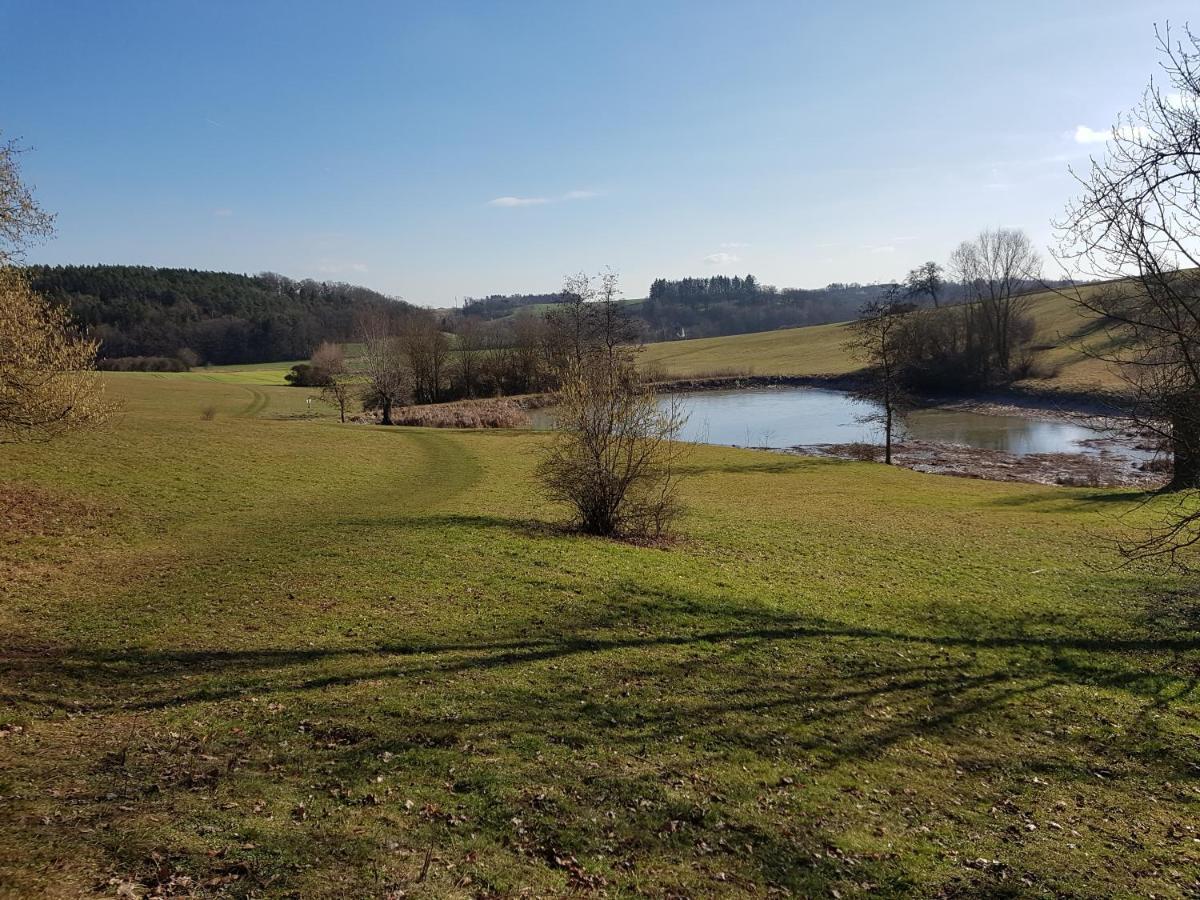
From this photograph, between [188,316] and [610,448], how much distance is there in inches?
4400

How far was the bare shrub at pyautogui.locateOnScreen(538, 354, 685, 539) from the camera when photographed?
713 inches

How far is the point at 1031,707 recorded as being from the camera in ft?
32.9

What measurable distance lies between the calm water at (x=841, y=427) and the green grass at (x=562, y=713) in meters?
34.7

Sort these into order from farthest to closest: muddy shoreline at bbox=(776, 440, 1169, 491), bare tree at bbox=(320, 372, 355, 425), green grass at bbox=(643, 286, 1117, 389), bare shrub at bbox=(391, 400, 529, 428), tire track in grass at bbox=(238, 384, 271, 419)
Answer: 1. green grass at bbox=(643, 286, 1117, 389)
2. bare tree at bbox=(320, 372, 355, 425)
3. tire track in grass at bbox=(238, 384, 271, 419)
4. bare shrub at bbox=(391, 400, 529, 428)
5. muddy shoreline at bbox=(776, 440, 1169, 491)

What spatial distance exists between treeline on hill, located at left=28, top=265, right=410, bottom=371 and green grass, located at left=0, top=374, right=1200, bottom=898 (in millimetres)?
84390

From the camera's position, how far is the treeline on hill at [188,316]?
318 feet

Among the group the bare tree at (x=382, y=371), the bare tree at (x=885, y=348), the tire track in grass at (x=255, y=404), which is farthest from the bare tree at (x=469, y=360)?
the bare tree at (x=885, y=348)

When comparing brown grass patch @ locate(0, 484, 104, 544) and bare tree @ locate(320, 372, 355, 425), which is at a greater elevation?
bare tree @ locate(320, 372, 355, 425)

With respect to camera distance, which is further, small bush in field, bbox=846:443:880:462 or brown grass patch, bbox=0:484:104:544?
small bush in field, bbox=846:443:880:462

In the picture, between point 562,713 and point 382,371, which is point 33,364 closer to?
point 562,713

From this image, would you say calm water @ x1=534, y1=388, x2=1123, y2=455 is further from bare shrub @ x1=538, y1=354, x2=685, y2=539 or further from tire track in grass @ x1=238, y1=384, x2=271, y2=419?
bare shrub @ x1=538, y1=354, x2=685, y2=539

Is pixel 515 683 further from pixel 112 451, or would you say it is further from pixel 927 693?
pixel 112 451

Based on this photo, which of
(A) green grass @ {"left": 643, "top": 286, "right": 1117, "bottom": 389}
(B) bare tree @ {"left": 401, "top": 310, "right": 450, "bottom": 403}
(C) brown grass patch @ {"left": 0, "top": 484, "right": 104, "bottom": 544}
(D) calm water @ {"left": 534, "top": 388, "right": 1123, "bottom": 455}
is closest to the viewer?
(C) brown grass patch @ {"left": 0, "top": 484, "right": 104, "bottom": 544}

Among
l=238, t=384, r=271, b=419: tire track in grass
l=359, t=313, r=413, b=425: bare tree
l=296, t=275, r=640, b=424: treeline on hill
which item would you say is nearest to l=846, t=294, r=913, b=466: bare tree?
l=296, t=275, r=640, b=424: treeline on hill
